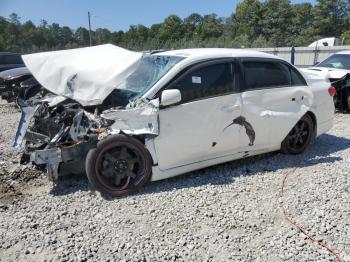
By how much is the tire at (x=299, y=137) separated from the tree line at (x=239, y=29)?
112 feet

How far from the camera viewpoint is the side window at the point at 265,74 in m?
5.01

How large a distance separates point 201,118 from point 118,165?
115 centimetres

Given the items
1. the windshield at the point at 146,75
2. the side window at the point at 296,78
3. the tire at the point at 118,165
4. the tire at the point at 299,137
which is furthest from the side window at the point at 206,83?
the tire at the point at 299,137

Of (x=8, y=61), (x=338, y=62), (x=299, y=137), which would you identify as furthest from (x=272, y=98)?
(x=8, y=61)

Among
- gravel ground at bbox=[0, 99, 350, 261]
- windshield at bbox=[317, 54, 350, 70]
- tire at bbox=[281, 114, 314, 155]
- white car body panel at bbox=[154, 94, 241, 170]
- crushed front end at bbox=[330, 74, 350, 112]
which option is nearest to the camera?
gravel ground at bbox=[0, 99, 350, 261]

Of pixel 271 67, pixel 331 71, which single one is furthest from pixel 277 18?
pixel 271 67

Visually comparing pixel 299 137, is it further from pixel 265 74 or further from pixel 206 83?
pixel 206 83

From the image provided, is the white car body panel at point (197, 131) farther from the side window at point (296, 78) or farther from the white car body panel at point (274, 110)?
the side window at point (296, 78)

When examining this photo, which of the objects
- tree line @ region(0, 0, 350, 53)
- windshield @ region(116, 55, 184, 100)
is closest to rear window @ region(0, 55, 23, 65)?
windshield @ region(116, 55, 184, 100)

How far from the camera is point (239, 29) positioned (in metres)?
72.6

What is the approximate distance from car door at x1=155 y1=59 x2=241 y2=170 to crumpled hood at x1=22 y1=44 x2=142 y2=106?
66cm

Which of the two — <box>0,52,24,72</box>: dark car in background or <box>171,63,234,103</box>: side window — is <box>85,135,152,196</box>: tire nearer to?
<box>171,63,234,103</box>: side window

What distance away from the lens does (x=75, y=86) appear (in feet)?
14.7

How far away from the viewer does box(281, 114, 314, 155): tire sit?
5645 millimetres
